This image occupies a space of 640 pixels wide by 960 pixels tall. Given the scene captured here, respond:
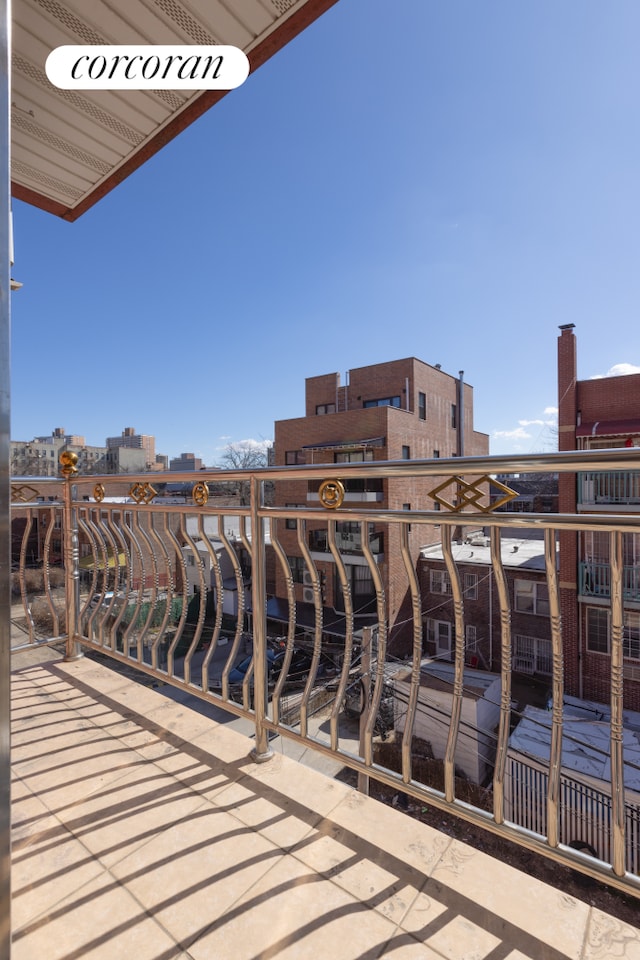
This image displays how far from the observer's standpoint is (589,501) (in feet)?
34.1

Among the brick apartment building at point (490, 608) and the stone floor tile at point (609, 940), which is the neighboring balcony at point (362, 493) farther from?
the stone floor tile at point (609, 940)

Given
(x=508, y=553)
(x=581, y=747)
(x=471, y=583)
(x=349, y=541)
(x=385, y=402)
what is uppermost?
(x=385, y=402)

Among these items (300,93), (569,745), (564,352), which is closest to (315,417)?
(564,352)

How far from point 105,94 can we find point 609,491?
11557 millimetres

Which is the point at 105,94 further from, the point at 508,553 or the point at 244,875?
the point at 508,553

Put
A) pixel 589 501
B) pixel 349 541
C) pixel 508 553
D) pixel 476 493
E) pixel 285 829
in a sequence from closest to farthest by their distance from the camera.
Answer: pixel 476 493
pixel 285 829
pixel 589 501
pixel 508 553
pixel 349 541

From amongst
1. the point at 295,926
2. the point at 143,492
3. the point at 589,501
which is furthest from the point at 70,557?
the point at 589,501

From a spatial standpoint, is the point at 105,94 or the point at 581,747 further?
the point at 581,747

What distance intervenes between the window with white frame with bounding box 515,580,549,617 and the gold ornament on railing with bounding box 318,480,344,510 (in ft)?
38.9

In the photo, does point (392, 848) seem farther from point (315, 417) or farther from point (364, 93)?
point (315, 417)

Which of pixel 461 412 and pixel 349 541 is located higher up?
pixel 461 412

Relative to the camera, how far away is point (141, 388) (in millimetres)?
37062

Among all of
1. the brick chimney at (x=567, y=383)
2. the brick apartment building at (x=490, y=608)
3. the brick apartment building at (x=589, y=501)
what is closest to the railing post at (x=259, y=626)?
the brick apartment building at (x=490, y=608)

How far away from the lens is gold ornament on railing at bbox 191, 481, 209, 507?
1.69m
